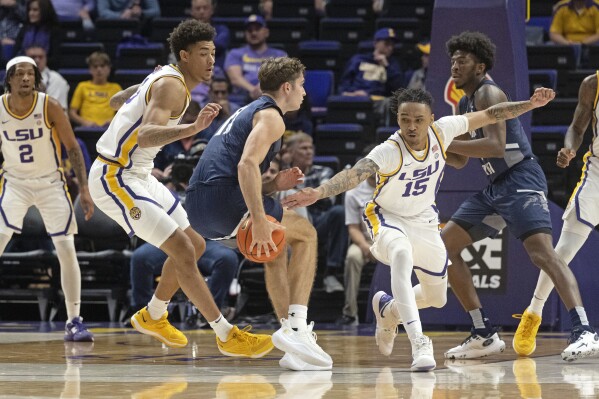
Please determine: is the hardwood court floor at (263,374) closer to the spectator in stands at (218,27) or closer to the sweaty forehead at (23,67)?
the sweaty forehead at (23,67)

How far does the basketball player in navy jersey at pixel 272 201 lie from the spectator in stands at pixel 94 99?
6831 millimetres

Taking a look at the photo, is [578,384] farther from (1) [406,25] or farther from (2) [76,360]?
(1) [406,25]

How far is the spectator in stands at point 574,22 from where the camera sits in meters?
13.5

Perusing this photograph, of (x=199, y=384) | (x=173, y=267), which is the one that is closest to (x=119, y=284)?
(x=173, y=267)

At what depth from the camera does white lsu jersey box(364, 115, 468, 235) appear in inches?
251

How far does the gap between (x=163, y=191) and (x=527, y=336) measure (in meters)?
2.49

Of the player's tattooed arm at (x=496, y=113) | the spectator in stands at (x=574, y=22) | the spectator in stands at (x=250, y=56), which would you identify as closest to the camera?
the player's tattooed arm at (x=496, y=113)

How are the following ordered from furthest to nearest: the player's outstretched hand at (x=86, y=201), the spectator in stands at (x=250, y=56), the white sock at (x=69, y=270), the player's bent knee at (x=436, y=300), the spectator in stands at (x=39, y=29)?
the spectator in stands at (x=39, y=29) < the spectator in stands at (x=250, y=56) < the player's outstretched hand at (x=86, y=201) < the white sock at (x=69, y=270) < the player's bent knee at (x=436, y=300)

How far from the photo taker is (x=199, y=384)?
538cm

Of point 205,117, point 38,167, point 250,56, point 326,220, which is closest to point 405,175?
point 205,117

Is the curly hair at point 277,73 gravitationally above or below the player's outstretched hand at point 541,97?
above

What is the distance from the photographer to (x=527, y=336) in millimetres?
7102

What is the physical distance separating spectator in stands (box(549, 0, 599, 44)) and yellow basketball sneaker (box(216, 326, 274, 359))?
8076 millimetres

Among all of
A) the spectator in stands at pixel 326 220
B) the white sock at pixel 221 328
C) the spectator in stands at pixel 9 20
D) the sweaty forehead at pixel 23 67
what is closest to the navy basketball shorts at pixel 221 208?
the white sock at pixel 221 328
